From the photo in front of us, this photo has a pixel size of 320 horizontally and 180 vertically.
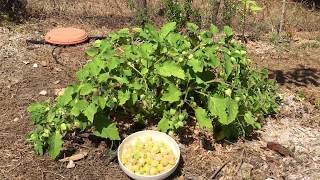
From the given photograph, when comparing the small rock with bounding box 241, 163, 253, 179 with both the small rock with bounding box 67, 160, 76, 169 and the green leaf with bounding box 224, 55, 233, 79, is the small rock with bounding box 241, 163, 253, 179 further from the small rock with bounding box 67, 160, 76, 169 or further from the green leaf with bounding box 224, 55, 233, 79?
the small rock with bounding box 67, 160, 76, 169

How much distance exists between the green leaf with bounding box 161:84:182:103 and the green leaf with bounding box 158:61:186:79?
0.18 m

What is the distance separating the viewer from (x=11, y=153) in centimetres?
415

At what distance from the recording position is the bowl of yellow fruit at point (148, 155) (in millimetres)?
3750

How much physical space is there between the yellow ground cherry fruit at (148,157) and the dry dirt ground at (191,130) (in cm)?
17

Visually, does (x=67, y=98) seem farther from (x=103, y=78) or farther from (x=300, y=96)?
(x=300, y=96)

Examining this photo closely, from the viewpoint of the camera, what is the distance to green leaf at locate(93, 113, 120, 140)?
395 centimetres

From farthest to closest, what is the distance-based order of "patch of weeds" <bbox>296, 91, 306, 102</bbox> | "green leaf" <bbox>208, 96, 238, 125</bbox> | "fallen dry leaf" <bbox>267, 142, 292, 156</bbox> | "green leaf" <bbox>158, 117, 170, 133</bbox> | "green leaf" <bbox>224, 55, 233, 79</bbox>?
1. "patch of weeds" <bbox>296, 91, 306, 102</bbox>
2. "fallen dry leaf" <bbox>267, 142, 292, 156</bbox>
3. "green leaf" <bbox>158, 117, 170, 133</bbox>
4. "green leaf" <bbox>224, 55, 233, 79</bbox>
5. "green leaf" <bbox>208, 96, 238, 125</bbox>

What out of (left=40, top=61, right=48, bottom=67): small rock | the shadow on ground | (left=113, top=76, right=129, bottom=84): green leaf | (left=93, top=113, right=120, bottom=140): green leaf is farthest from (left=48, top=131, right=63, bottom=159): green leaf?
the shadow on ground

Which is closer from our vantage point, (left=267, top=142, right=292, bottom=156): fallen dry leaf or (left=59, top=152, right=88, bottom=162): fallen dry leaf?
(left=59, top=152, right=88, bottom=162): fallen dry leaf

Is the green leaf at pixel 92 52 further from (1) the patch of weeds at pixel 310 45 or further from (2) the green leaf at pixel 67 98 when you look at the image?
(1) the patch of weeds at pixel 310 45

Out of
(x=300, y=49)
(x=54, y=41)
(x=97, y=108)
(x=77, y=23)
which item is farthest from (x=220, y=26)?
(x=97, y=108)

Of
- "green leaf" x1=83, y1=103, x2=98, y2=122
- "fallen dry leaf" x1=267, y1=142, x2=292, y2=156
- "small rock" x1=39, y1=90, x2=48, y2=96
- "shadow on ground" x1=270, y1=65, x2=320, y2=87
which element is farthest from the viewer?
"shadow on ground" x1=270, y1=65, x2=320, y2=87

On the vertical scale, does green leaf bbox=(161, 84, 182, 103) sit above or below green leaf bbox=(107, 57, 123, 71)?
below

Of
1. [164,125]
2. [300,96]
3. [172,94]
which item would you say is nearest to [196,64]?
[172,94]
